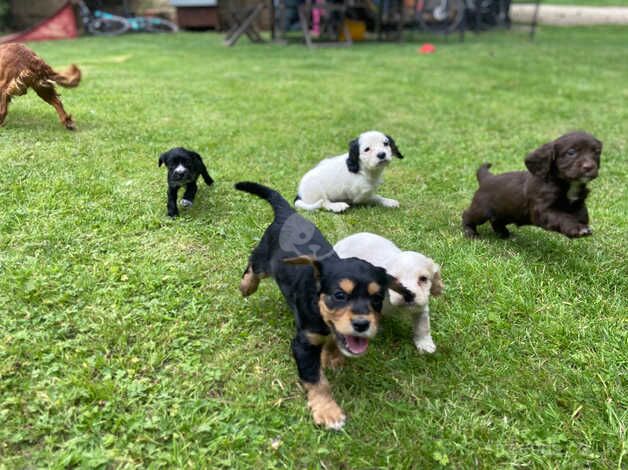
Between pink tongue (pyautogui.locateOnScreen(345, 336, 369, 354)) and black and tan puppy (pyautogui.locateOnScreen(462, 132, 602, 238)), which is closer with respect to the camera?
pink tongue (pyautogui.locateOnScreen(345, 336, 369, 354))

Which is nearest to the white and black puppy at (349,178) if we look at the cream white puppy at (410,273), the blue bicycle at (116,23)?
the cream white puppy at (410,273)

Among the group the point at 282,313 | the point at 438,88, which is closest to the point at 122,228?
A: the point at 282,313

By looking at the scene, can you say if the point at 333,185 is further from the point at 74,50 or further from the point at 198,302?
the point at 74,50

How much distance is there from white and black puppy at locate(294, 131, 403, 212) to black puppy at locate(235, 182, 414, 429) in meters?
1.89

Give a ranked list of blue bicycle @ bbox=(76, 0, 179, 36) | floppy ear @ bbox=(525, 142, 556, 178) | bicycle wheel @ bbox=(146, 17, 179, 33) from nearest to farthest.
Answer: floppy ear @ bbox=(525, 142, 556, 178)
blue bicycle @ bbox=(76, 0, 179, 36)
bicycle wheel @ bbox=(146, 17, 179, 33)

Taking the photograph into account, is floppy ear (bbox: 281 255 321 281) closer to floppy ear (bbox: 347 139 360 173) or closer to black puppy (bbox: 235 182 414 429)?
black puppy (bbox: 235 182 414 429)

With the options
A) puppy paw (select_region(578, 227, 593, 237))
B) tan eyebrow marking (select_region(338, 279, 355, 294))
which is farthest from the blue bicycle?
tan eyebrow marking (select_region(338, 279, 355, 294))

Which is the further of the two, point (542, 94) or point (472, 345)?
point (542, 94)

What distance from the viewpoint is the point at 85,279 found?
356 cm

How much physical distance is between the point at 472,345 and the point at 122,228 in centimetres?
302

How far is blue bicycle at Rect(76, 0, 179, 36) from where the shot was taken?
2085cm

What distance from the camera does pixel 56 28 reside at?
753 inches

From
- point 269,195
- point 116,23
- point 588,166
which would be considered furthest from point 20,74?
point 116,23

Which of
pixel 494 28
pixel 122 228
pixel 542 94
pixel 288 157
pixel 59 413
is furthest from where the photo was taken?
pixel 494 28
